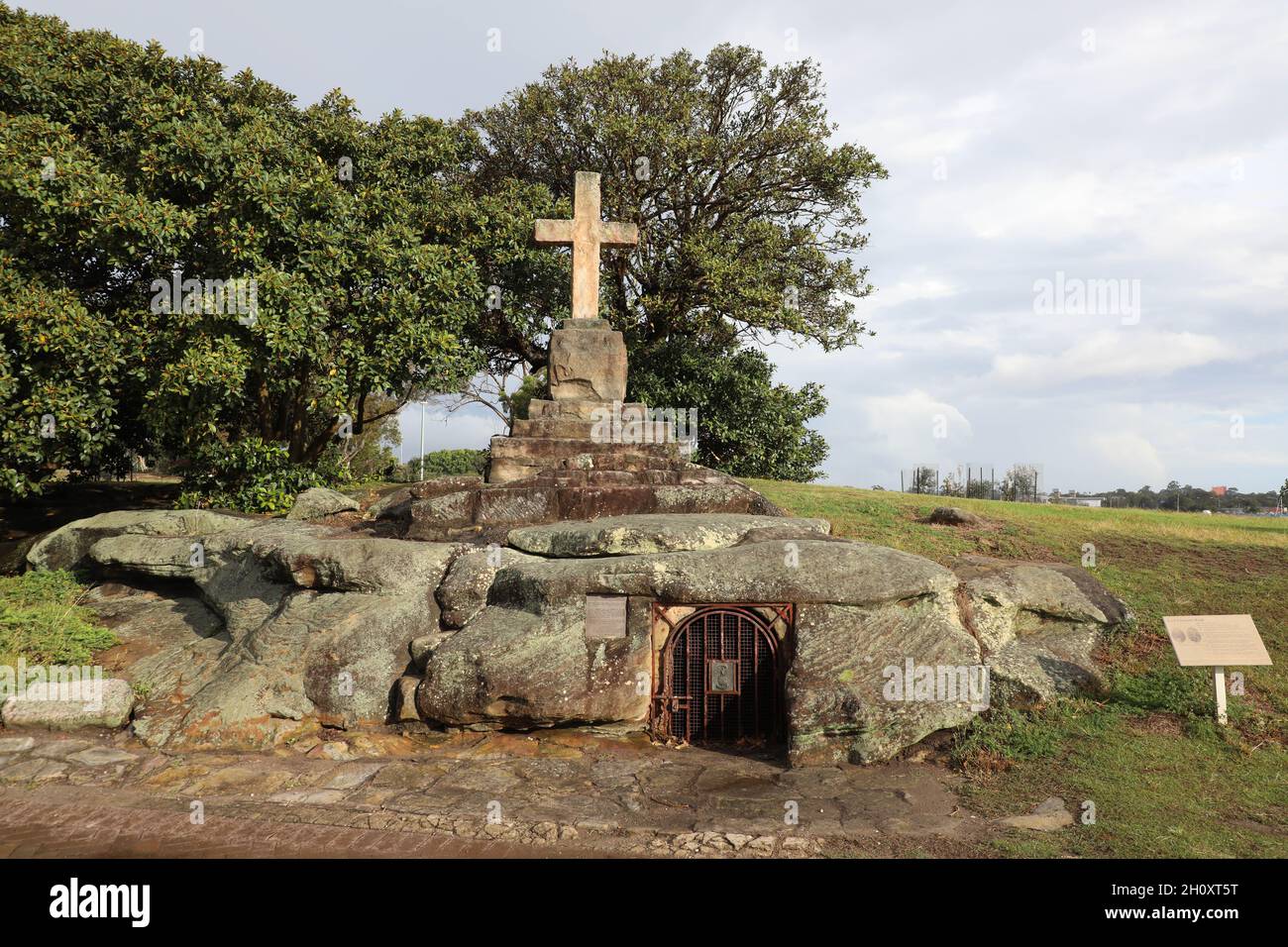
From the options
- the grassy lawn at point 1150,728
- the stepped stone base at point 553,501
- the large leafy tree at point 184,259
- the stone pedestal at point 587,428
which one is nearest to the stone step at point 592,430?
the stone pedestal at point 587,428

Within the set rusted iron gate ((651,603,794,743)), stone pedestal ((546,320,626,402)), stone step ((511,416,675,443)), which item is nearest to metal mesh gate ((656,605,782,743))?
rusted iron gate ((651,603,794,743))

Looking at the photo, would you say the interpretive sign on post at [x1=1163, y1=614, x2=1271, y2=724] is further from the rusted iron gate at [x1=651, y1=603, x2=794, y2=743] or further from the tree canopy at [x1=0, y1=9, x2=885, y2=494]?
the tree canopy at [x1=0, y1=9, x2=885, y2=494]

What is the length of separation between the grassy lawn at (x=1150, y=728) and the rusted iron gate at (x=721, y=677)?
5.90 ft

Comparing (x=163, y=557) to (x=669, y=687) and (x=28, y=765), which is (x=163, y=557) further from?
(x=669, y=687)

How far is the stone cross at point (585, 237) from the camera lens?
1312 cm

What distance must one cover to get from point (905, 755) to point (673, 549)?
9.27ft

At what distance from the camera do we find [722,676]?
8242mm

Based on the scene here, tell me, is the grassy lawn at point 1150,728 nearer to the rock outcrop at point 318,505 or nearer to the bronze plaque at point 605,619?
the bronze plaque at point 605,619

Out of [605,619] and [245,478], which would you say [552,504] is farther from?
[245,478]

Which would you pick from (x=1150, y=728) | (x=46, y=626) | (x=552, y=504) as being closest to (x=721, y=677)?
(x=552, y=504)

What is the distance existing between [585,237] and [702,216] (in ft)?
28.8

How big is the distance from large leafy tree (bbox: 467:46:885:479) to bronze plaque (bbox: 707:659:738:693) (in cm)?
1254

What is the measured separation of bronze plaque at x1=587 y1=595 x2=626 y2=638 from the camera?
8.05 meters

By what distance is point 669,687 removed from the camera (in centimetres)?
817
